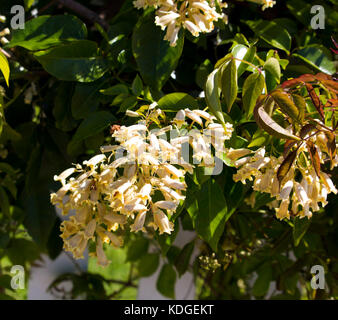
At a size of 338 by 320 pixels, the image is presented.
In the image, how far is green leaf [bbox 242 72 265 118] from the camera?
2.38ft

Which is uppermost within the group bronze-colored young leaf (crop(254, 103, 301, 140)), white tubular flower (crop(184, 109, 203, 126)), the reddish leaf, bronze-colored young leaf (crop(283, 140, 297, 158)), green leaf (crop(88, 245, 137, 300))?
the reddish leaf

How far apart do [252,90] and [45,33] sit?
43 centimetres

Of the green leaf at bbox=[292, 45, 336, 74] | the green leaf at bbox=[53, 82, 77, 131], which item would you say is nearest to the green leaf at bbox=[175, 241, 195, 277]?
the green leaf at bbox=[53, 82, 77, 131]

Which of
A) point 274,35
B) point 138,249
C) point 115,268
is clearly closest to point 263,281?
point 138,249

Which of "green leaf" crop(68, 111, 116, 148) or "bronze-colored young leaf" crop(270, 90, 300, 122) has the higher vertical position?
"bronze-colored young leaf" crop(270, 90, 300, 122)

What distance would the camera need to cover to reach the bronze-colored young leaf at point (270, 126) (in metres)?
0.64

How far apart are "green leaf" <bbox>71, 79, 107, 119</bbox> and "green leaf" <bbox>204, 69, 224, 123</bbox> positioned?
0.31 m

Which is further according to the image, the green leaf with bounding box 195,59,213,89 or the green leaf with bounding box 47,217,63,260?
the green leaf with bounding box 47,217,63,260

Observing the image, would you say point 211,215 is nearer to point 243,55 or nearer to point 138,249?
point 243,55

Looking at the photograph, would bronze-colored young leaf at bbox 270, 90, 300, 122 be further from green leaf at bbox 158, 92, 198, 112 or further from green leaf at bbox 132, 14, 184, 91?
green leaf at bbox 132, 14, 184, 91

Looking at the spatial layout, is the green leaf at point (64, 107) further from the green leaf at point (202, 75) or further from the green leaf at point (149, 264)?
the green leaf at point (149, 264)

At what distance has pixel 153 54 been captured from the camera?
0.93m

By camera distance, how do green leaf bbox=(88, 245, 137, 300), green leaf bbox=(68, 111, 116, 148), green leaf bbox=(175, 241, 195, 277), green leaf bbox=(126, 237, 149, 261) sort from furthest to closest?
green leaf bbox=(88, 245, 137, 300), green leaf bbox=(126, 237, 149, 261), green leaf bbox=(175, 241, 195, 277), green leaf bbox=(68, 111, 116, 148)

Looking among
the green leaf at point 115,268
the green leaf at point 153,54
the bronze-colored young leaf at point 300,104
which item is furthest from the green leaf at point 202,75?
the green leaf at point 115,268
